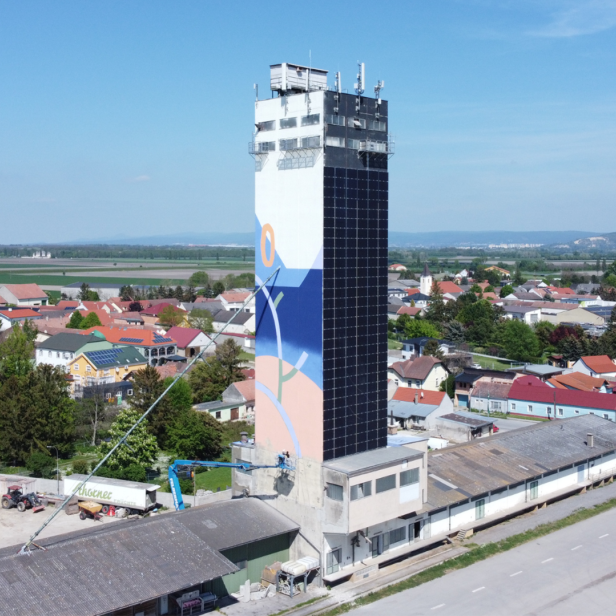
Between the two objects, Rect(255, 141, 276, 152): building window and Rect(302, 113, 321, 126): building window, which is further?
Rect(255, 141, 276, 152): building window

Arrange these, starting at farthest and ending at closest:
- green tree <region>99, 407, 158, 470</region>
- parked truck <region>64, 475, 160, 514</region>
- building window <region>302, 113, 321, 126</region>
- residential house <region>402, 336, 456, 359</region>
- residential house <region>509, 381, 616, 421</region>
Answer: residential house <region>402, 336, 456, 359</region> → residential house <region>509, 381, 616, 421</region> → green tree <region>99, 407, 158, 470</region> → parked truck <region>64, 475, 160, 514</region> → building window <region>302, 113, 321, 126</region>

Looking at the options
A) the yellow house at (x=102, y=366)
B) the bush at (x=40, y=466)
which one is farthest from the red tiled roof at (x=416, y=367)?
the bush at (x=40, y=466)

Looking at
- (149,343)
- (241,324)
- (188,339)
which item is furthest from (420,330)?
(149,343)

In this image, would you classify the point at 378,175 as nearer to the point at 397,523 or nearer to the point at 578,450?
the point at 397,523

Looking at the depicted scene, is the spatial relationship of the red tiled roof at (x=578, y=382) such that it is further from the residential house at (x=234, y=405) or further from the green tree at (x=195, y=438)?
the green tree at (x=195, y=438)

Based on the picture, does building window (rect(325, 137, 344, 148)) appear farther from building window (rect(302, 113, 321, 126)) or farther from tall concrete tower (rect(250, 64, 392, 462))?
building window (rect(302, 113, 321, 126))

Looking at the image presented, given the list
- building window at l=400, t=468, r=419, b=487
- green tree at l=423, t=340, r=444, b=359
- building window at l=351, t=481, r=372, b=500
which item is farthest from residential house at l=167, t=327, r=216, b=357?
building window at l=351, t=481, r=372, b=500
